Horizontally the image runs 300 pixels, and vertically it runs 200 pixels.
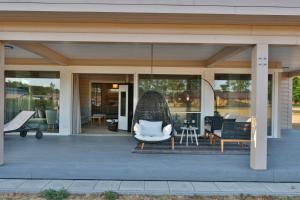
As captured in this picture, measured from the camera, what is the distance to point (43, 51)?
6875 mm

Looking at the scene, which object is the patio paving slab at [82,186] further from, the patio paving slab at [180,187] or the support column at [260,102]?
the support column at [260,102]

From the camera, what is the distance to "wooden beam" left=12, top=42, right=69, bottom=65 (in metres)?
5.85

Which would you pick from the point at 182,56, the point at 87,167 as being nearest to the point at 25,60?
the point at 182,56

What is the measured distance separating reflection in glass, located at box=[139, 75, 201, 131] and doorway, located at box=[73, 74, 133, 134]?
5.98 ft

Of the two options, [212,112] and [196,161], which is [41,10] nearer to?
[196,161]

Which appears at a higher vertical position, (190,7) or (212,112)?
(190,7)

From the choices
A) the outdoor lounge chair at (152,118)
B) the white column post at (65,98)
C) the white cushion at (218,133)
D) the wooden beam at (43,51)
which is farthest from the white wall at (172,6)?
the white column post at (65,98)

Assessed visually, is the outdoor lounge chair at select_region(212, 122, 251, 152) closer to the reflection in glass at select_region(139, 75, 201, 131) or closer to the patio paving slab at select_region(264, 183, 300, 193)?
the patio paving slab at select_region(264, 183, 300, 193)

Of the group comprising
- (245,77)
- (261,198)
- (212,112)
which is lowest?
(261,198)

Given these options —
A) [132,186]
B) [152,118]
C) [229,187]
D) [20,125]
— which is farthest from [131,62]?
[229,187]

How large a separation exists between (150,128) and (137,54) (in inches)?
86.3

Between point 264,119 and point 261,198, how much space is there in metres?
1.44

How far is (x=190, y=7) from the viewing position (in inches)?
175

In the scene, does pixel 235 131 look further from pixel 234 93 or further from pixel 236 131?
pixel 234 93
